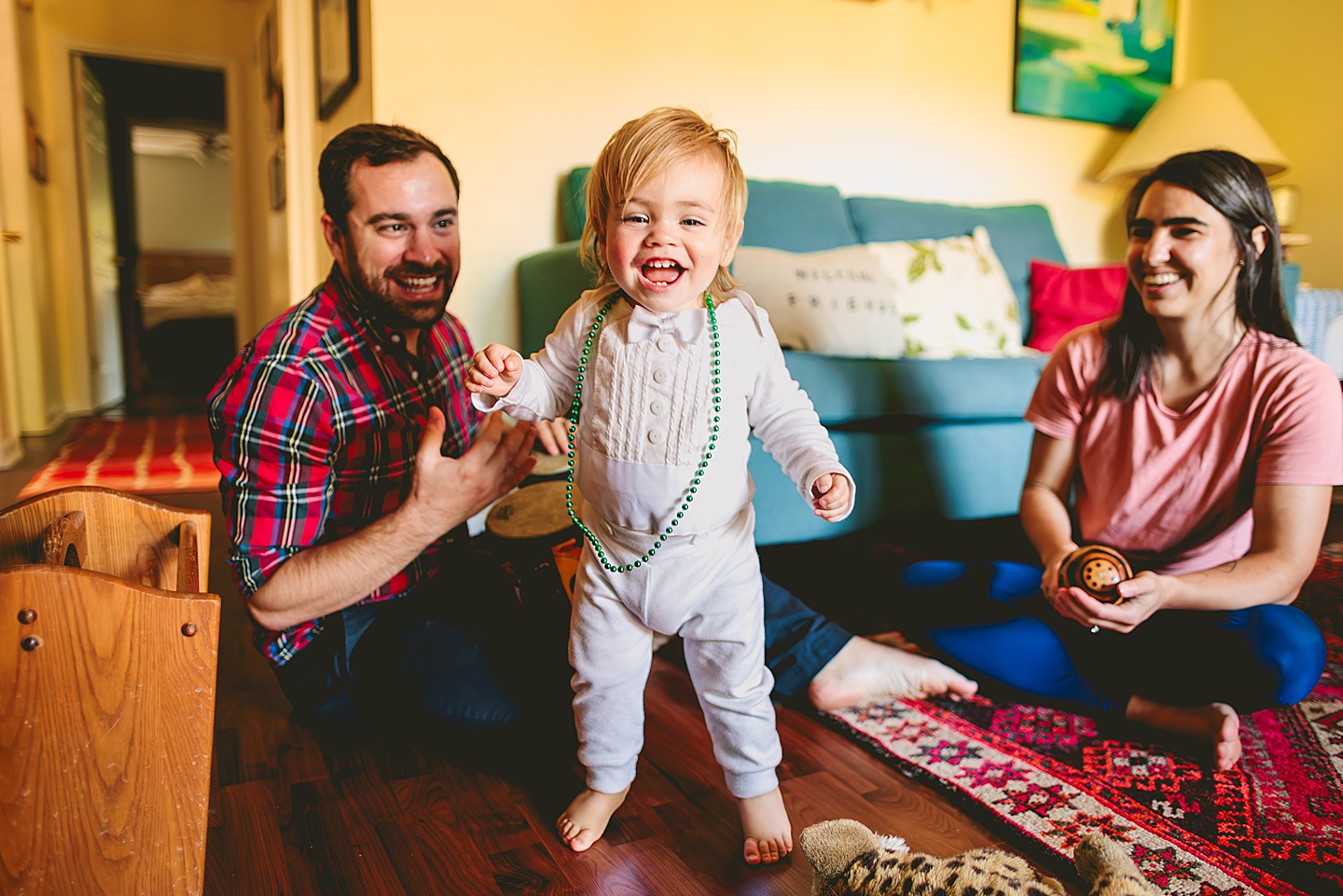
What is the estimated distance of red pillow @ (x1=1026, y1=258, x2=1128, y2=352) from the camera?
288cm

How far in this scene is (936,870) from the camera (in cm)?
78

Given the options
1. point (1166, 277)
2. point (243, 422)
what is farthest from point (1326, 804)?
point (243, 422)

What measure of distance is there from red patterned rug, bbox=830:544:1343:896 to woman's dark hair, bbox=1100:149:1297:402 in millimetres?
535

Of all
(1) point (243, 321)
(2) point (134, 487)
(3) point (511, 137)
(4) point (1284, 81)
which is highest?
(4) point (1284, 81)

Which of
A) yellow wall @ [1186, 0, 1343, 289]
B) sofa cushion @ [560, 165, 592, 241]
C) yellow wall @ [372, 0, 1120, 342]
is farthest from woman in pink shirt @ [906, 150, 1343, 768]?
yellow wall @ [1186, 0, 1343, 289]

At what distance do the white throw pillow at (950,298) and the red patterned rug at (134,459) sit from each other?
2253 mm

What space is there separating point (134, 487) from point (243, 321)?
3.24 m

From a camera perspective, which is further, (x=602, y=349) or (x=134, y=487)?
(x=134, y=487)

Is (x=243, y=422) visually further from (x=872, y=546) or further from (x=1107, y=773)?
(x=872, y=546)

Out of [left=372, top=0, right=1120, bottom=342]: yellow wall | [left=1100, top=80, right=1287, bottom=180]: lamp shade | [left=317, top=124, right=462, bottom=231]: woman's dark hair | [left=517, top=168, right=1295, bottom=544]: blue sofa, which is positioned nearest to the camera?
[left=317, top=124, right=462, bottom=231]: woman's dark hair

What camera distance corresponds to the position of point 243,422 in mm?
1140

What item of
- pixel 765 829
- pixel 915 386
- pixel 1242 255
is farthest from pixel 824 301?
pixel 765 829

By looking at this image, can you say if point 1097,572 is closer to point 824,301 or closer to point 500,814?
point 500,814

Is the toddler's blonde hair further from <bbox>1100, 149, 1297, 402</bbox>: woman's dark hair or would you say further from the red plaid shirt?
<bbox>1100, 149, 1297, 402</bbox>: woman's dark hair
